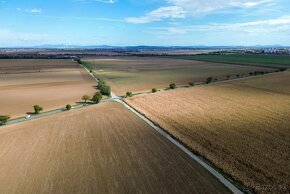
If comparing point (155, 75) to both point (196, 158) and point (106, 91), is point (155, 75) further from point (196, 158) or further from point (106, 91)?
point (196, 158)

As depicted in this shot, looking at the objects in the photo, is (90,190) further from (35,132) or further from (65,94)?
(65,94)

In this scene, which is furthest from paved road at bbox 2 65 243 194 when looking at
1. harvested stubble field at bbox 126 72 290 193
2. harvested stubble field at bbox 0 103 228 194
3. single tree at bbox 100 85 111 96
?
single tree at bbox 100 85 111 96

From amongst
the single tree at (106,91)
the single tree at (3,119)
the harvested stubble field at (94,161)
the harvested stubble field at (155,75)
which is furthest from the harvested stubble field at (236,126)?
the single tree at (3,119)

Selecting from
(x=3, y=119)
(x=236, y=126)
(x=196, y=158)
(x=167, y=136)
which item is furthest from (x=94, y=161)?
(x=3, y=119)

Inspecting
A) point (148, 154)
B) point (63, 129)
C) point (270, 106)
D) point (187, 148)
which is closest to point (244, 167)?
point (187, 148)

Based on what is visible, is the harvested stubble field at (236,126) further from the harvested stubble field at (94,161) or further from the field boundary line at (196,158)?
the harvested stubble field at (94,161)

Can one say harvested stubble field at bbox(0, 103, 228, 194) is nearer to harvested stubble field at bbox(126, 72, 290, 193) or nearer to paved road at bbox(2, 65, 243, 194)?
paved road at bbox(2, 65, 243, 194)
